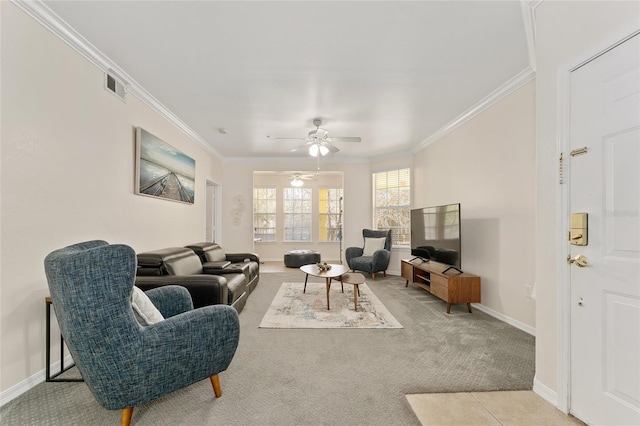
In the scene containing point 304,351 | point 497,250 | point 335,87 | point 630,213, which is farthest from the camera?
point 497,250

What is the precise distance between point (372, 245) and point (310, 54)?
415 cm

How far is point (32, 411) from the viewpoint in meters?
1.66

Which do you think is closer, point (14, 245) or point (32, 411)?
point (32, 411)

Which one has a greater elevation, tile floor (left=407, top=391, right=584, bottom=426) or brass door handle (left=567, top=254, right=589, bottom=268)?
brass door handle (left=567, top=254, right=589, bottom=268)

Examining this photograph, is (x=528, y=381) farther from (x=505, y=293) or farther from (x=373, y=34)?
(x=373, y=34)

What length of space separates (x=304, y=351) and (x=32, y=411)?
5.93ft

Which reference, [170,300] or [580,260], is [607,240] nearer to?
[580,260]

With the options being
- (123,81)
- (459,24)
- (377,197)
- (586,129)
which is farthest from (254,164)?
(586,129)

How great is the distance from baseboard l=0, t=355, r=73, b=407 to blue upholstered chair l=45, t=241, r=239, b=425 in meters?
0.92

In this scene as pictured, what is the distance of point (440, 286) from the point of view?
3576 millimetres

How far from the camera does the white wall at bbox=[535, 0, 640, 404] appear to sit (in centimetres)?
158

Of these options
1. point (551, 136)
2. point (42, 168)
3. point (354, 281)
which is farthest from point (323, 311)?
point (42, 168)

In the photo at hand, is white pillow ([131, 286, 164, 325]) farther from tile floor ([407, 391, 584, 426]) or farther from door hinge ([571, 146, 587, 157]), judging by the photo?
door hinge ([571, 146, 587, 157])

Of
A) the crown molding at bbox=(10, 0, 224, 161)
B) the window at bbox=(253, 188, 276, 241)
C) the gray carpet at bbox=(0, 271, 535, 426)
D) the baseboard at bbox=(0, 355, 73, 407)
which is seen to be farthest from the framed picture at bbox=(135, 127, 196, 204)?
the window at bbox=(253, 188, 276, 241)
